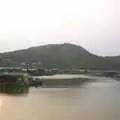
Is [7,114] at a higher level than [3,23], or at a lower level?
lower

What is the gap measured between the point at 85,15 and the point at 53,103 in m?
0.37

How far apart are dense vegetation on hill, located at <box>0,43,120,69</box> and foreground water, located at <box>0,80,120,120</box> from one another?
0.26ft

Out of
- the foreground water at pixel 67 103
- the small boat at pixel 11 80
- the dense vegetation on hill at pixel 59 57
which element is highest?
the dense vegetation on hill at pixel 59 57

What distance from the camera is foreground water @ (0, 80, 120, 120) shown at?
1.17 meters

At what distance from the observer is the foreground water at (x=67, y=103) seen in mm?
1169

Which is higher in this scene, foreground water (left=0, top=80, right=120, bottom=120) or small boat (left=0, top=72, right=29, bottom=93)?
small boat (left=0, top=72, right=29, bottom=93)

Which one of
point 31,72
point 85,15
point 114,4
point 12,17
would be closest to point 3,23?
point 12,17

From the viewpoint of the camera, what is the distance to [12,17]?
1.18 meters

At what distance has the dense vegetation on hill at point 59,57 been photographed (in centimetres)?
116

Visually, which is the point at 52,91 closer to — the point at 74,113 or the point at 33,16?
the point at 74,113

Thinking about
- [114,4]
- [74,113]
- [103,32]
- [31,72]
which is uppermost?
[114,4]

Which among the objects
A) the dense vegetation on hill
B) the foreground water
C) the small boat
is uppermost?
the dense vegetation on hill

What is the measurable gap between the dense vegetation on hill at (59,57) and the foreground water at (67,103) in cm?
8

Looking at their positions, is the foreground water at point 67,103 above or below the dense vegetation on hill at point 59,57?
below
